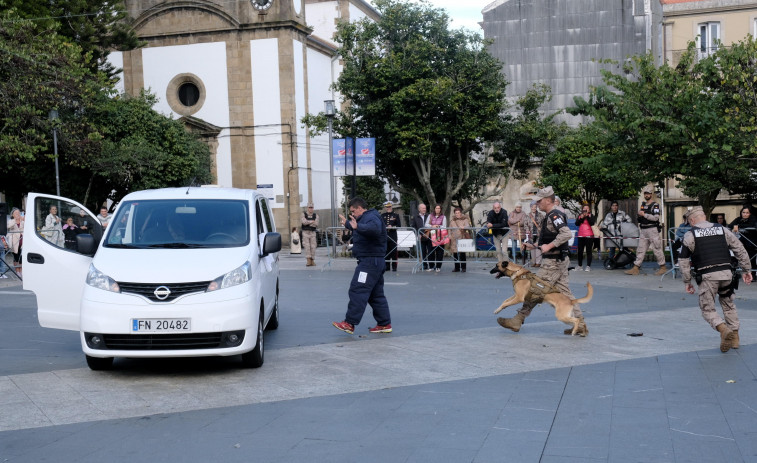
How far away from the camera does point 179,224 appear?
930cm

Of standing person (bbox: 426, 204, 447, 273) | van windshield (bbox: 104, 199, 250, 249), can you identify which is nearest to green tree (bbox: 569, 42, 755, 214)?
standing person (bbox: 426, 204, 447, 273)

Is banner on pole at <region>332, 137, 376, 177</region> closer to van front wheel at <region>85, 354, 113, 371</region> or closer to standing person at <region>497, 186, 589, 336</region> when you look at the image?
standing person at <region>497, 186, 589, 336</region>

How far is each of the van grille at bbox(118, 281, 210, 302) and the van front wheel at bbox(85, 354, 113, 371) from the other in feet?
3.06

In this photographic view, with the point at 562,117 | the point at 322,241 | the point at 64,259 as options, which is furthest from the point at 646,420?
the point at 562,117

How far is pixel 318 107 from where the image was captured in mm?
47969

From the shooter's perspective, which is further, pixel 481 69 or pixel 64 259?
pixel 481 69

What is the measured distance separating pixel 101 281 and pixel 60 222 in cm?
186

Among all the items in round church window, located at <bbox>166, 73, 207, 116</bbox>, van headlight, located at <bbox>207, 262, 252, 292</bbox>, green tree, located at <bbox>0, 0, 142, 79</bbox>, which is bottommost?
van headlight, located at <bbox>207, 262, 252, 292</bbox>

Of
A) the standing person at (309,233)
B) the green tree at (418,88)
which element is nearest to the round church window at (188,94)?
the green tree at (418,88)

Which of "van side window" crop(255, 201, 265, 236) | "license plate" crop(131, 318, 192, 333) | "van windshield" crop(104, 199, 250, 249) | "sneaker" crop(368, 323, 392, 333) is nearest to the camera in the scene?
"license plate" crop(131, 318, 192, 333)

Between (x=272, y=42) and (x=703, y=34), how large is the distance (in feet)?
69.4

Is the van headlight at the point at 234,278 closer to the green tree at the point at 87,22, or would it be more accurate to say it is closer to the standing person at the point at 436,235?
the standing person at the point at 436,235

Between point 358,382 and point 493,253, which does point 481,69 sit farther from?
point 358,382

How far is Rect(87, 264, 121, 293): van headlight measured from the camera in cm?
818
